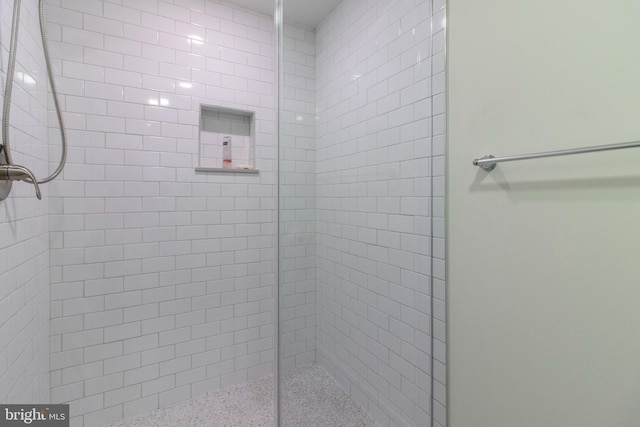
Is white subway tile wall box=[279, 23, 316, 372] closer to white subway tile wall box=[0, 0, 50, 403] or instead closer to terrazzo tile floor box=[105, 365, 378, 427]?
terrazzo tile floor box=[105, 365, 378, 427]

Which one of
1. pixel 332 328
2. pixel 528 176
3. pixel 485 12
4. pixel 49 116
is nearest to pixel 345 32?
pixel 485 12

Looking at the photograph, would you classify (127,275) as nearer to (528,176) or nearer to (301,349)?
(301,349)

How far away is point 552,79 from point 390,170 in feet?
2.15

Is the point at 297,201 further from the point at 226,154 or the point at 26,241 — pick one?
the point at 26,241

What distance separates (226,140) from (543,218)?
181 centimetres


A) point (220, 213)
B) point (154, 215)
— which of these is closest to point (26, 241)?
point (154, 215)

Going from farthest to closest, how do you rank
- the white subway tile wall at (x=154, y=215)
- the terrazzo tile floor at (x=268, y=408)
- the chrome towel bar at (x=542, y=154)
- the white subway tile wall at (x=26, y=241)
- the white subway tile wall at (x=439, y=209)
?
the white subway tile wall at (x=154, y=215)
the terrazzo tile floor at (x=268, y=408)
the white subway tile wall at (x=439, y=209)
the white subway tile wall at (x=26, y=241)
the chrome towel bar at (x=542, y=154)

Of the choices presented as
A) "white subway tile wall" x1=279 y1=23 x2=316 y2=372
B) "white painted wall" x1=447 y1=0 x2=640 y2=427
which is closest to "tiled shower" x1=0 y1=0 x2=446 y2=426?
"white subway tile wall" x1=279 y1=23 x2=316 y2=372

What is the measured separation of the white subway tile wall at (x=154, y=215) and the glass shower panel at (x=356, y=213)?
2.60ft

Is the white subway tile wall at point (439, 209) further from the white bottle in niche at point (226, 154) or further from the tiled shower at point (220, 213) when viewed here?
the white bottle in niche at point (226, 154)

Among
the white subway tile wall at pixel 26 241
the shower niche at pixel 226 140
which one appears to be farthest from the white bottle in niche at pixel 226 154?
the white subway tile wall at pixel 26 241

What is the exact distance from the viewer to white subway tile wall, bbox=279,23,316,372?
130 centimetres

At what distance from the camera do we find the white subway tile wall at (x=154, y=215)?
1592mm

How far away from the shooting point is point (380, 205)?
4.59 ft
